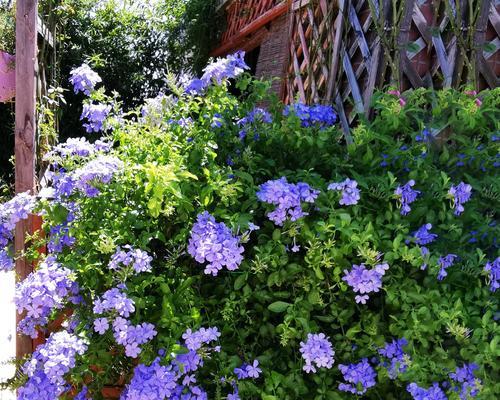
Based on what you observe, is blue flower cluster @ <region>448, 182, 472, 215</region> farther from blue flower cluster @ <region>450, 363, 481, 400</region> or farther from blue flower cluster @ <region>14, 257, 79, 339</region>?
blue flower cluster @ <region>14, 257, 79, 339</region>

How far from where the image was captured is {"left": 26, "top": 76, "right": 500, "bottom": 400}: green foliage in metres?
1.83

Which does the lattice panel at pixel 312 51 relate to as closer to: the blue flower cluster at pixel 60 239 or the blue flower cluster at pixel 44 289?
the blue flower cluster at pixel 60 239

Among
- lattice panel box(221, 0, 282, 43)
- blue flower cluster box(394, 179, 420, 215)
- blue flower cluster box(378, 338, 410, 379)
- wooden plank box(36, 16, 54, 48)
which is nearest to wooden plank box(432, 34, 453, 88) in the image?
blue flower cluster box(394, 179, 420, 215)

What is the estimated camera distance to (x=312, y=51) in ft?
12.3

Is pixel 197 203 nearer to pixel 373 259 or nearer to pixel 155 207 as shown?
pixel 155 207

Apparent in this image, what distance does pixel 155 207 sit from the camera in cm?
178

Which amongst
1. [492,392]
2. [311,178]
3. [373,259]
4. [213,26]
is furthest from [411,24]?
[213,26]

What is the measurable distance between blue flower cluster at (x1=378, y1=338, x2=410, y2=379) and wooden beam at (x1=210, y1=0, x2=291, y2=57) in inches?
159

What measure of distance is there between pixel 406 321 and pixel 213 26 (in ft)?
24.9

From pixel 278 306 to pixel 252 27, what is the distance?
604 cm

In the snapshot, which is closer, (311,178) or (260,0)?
(311,178)

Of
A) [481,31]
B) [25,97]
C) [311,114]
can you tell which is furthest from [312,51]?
[25,97]

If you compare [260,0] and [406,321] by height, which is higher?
[260,0]

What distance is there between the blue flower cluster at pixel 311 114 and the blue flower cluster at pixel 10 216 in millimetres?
1030
